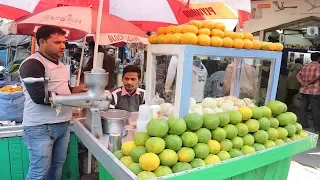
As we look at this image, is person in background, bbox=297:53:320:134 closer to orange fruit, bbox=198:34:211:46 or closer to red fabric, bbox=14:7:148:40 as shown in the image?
red fabric, bbox=14:7:148:40

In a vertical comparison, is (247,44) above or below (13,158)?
above

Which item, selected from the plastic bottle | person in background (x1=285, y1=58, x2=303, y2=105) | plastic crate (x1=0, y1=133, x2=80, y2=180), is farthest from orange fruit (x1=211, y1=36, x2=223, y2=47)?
person in background (x1=285, y1=58, x2=303, y2=105)

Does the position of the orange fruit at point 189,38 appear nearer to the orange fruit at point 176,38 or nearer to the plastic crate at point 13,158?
the orange fruit at point 176,38

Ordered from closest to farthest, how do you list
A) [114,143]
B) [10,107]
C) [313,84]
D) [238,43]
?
[114,143]
[238,43]
[10,107]
[313,84]

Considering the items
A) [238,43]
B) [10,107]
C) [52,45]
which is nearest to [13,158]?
[10,107]

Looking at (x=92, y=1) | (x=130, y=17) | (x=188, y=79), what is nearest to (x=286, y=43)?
(x=130, y=17)

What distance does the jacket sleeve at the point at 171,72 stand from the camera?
1.86m

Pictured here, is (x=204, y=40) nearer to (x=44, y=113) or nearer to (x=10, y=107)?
(x=44, y=113)

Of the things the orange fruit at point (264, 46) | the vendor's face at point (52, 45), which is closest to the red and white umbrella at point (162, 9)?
the vendor's face at point (52, 45)

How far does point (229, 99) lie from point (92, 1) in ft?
6.24

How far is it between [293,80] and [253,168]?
7654 millimetres

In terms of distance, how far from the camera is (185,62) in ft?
5.61

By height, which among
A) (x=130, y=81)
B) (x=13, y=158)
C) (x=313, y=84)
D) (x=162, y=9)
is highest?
(x=162, y=9)

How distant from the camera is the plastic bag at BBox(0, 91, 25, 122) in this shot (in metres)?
2.92
